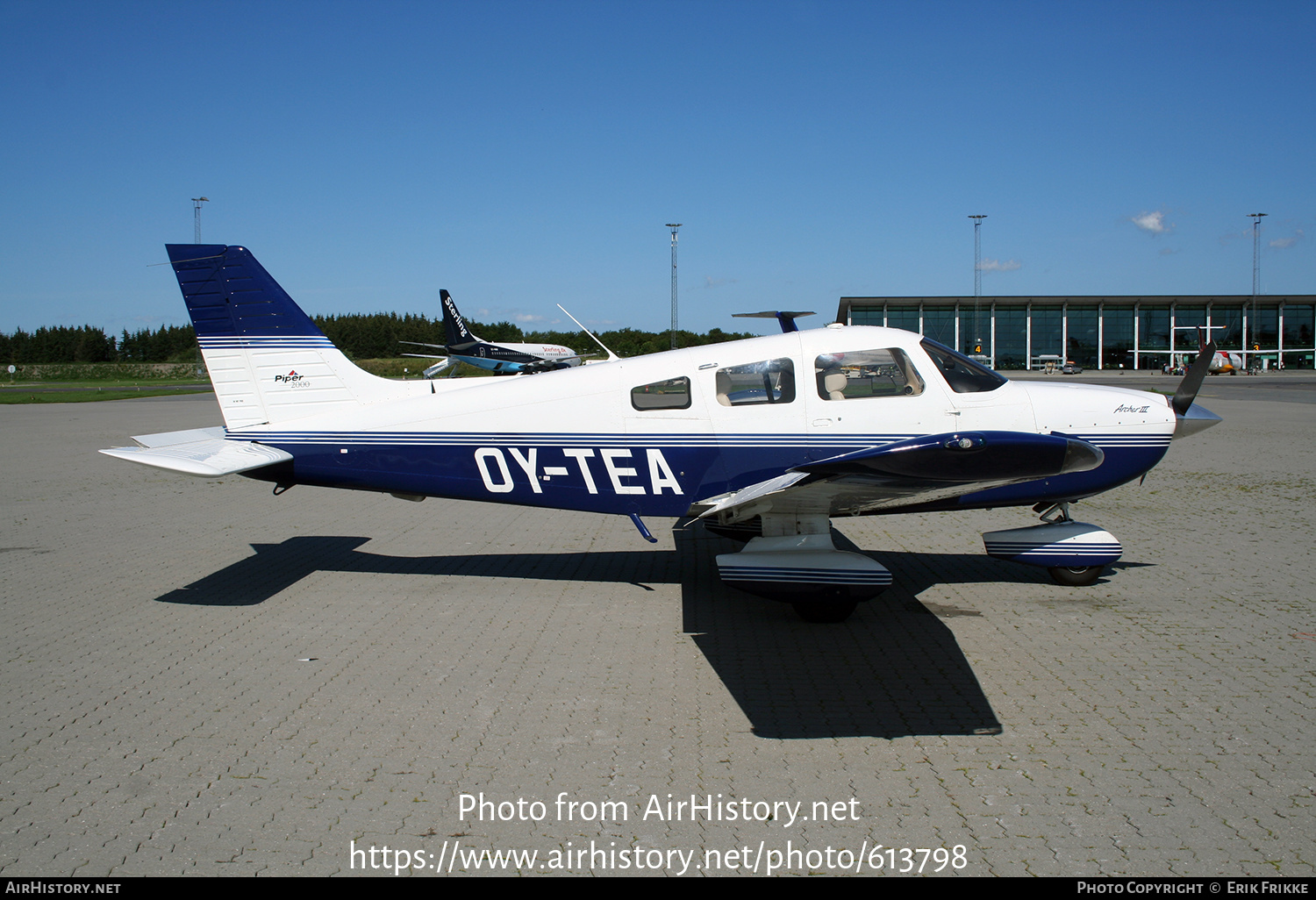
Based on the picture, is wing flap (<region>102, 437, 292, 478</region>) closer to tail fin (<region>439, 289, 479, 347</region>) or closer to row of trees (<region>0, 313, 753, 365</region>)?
tail fin (<region>439, 289, 479, 347</region>)

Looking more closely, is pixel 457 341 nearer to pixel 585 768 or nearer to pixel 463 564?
pixel 463 564

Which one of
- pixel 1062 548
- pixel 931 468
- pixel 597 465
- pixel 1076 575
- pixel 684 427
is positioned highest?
pixel 684 427

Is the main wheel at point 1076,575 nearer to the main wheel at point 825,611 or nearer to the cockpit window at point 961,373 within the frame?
the cockpit window at point 961,373

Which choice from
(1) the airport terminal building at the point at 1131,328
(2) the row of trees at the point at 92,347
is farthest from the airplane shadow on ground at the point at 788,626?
(2) the row of trees at the point at 92,347

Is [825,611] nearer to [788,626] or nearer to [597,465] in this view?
[788,626]

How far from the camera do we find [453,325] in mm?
43250

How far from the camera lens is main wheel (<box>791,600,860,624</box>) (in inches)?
225

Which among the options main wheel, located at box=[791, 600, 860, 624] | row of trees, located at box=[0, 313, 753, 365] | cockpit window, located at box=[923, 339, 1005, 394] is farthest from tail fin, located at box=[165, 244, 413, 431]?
row of trees, located at box=[0, 313, 753, 365]

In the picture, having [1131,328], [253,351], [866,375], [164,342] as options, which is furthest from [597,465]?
[164,342]

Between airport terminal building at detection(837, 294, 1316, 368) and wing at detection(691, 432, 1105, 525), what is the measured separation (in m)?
69.7

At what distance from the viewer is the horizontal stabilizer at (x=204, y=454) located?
5.63 m

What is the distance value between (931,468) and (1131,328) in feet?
271

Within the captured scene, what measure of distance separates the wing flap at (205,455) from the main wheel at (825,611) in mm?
4260

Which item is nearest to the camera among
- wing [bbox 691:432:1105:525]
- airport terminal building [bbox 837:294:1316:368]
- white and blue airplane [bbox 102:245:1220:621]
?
wing [bbox 691:432:1105:525]
